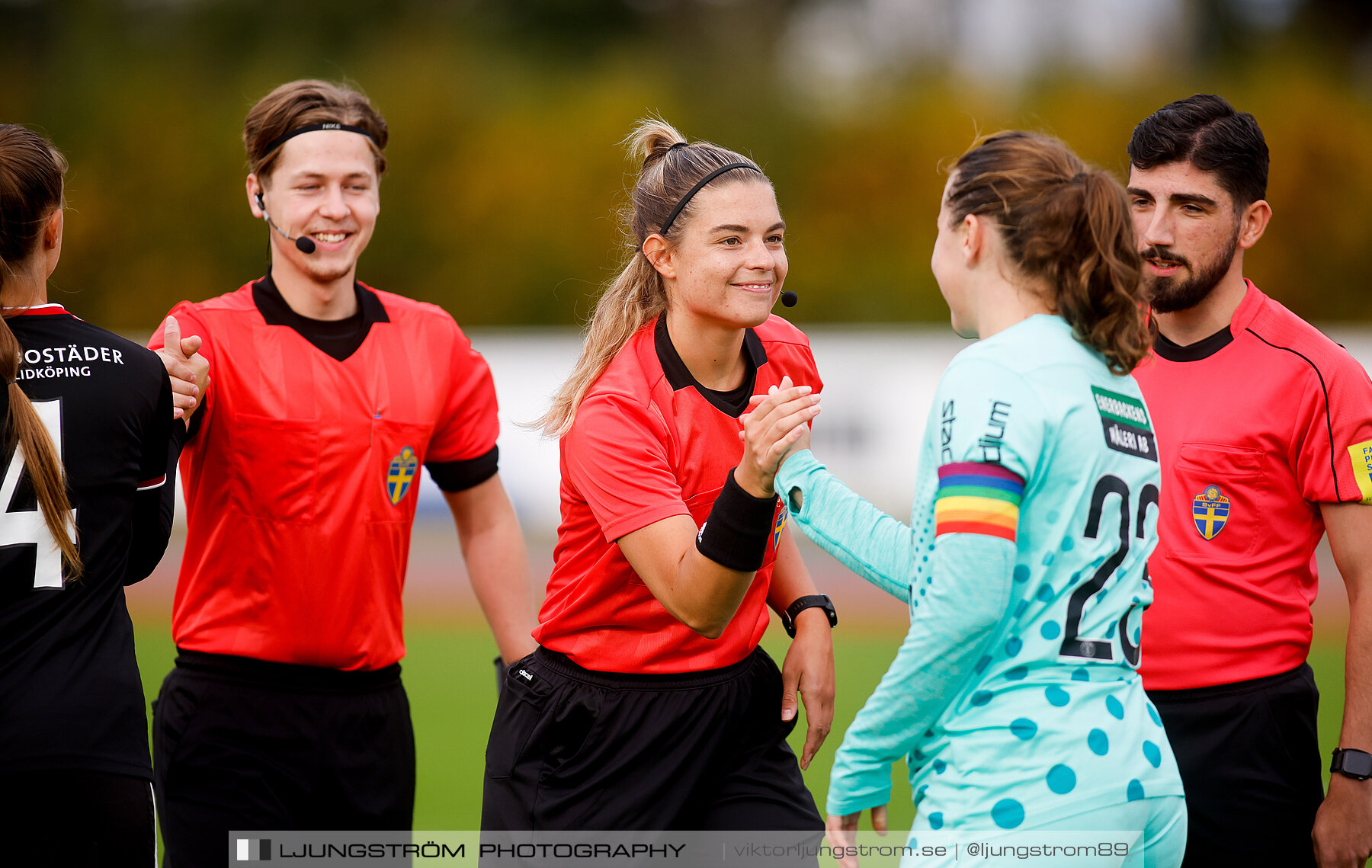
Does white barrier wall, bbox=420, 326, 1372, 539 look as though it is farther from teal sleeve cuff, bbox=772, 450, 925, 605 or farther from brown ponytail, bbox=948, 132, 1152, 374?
brown ponytail, bbox=948, 132, 1152, 374

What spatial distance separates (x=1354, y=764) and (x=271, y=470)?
3.07 meters

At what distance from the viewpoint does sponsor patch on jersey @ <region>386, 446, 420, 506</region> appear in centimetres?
389

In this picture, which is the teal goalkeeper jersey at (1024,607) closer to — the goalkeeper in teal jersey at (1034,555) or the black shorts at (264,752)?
the goalkeeper in teal jersey at (1034,555)

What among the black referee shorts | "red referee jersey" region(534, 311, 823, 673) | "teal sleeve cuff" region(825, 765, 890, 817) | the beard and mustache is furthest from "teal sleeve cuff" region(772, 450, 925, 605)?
the beard and mustache

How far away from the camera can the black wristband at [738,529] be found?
9.14 ft

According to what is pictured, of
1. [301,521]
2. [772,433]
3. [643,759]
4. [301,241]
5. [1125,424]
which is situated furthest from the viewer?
[301,241]

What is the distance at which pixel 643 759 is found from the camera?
3.16m

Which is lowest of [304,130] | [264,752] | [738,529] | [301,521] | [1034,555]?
[264,752]

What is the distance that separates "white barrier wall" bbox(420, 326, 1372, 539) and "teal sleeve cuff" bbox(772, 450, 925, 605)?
33.6 feet

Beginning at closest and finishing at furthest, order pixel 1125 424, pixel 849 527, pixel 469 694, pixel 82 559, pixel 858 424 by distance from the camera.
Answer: pixel 1125 424 < pixel 849 527 < pixel 82 559 < pixel 469 694 < pixel 858 424

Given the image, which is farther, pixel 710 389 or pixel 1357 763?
pixel 710 389

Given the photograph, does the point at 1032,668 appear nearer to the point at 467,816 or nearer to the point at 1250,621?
the point at 1250,621

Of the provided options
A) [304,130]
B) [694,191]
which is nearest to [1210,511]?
[694,191]

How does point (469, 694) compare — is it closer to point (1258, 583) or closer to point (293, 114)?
point (293, 114)
